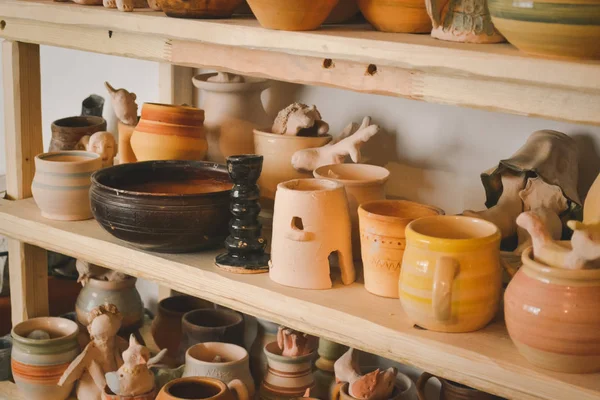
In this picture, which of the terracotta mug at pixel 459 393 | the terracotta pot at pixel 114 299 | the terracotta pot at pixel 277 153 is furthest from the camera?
the terracotta pot at pixel 114 299

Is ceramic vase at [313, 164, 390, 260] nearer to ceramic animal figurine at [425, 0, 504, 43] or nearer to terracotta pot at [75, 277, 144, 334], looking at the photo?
ceramic animal figurine at [425, 0, 504, 43]

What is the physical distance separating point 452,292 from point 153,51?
568mm

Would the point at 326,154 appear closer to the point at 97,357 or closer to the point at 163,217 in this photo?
the point at 163,217

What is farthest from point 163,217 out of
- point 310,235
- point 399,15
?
point 399,15

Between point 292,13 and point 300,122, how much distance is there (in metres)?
0.28

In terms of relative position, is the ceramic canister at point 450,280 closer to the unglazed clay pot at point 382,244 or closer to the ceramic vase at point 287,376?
the unglazed clay pot at point 382,244

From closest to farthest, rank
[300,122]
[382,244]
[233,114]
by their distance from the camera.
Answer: [382,244] → [300,122] → [233,114]

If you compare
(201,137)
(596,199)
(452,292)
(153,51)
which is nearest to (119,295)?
(201,137)

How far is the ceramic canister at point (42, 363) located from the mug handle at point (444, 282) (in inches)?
29.2

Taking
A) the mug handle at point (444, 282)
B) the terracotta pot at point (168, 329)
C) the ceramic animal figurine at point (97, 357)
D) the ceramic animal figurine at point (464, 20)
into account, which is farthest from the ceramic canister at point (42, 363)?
the ceramic animal figurine at point (464, 20)

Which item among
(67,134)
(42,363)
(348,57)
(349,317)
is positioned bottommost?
(42,363)

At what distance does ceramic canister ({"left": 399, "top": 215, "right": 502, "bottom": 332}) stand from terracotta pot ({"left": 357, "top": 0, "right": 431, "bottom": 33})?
25 cm

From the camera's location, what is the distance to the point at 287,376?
4.44 ft

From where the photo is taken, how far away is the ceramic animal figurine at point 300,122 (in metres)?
1.32
